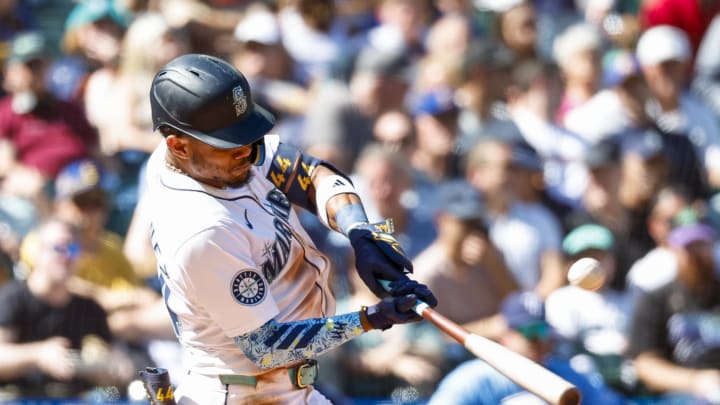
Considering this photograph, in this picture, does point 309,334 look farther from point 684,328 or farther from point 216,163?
point 684,328

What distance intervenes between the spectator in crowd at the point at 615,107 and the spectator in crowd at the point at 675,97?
7 centimetres

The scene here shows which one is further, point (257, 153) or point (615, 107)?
point (615, 107)

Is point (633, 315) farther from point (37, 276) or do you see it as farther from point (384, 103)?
point (37, 276)

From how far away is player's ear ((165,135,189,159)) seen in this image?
148 inches

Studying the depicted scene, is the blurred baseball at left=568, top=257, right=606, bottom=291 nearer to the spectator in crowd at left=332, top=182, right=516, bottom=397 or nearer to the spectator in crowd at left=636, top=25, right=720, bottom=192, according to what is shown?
the spectator in crowd at left=332, top=182, right=516, bottom=397

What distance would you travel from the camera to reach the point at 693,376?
250 inches

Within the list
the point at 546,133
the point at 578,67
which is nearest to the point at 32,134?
the point at 546,133

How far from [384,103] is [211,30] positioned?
51.1 inches

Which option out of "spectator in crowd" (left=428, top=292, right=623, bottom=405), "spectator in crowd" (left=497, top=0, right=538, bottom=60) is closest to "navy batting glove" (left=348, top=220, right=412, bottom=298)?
"spectator in crowd" (left=428, top=292, right=623, bottom=405)

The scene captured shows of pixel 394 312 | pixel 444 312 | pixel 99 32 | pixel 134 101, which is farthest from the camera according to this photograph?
pixel 99 32

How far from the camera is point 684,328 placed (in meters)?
6.41

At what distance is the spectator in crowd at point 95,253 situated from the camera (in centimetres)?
670

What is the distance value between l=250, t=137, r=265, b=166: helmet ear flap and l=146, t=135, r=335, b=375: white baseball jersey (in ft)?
0.16

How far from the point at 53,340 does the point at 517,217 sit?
266 cm
